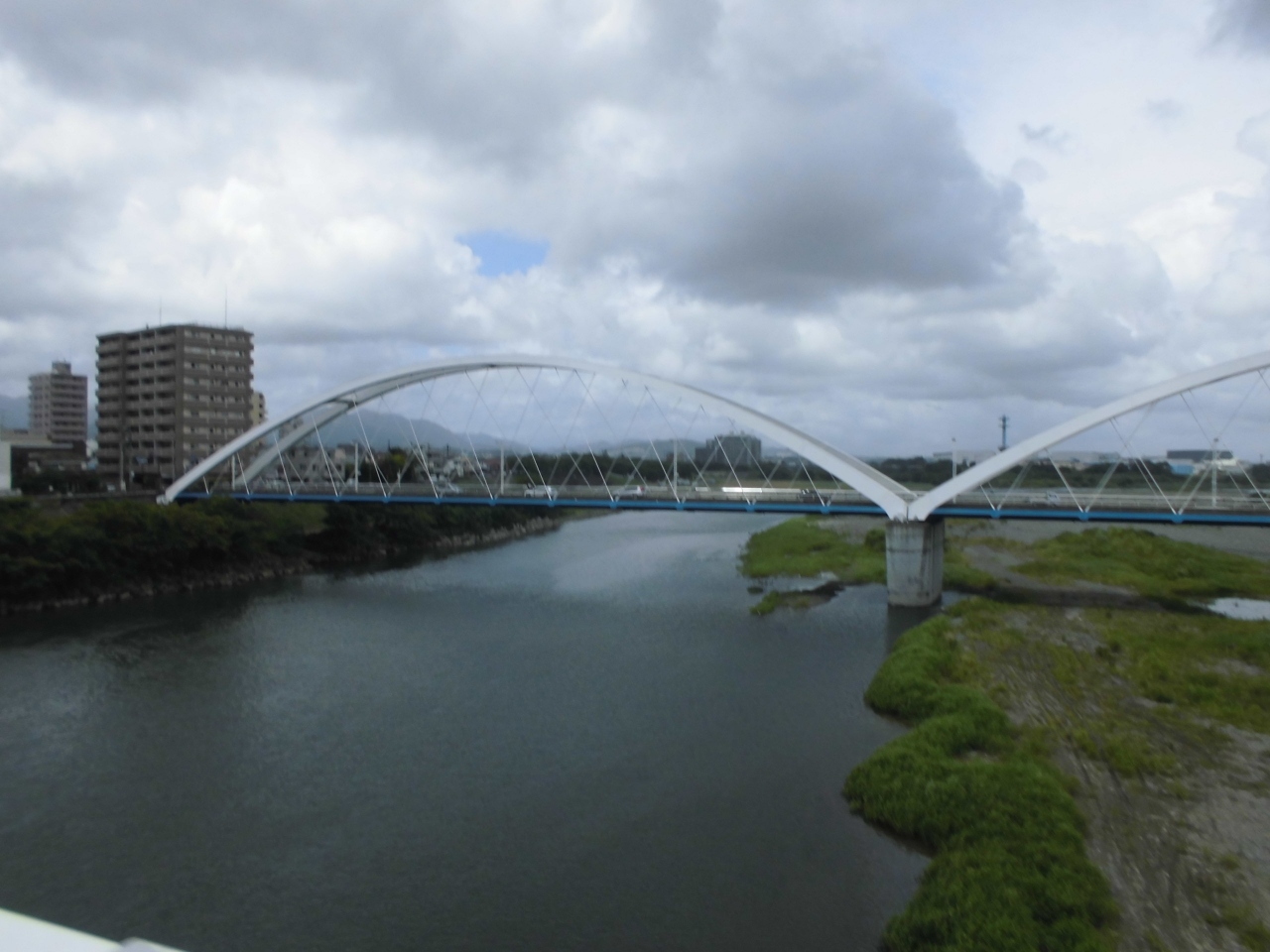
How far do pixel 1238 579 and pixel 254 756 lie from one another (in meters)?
29.7

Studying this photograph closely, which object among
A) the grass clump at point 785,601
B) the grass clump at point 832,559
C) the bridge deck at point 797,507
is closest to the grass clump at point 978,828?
the grass clump at point 785,601

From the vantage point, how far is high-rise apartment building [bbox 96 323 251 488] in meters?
45.0

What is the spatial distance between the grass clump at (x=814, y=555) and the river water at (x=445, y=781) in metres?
8.53

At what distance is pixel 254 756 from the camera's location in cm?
1252

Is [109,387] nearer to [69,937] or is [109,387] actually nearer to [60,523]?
[60,523]

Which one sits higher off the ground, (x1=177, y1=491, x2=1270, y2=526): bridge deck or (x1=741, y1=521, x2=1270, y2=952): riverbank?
(x1=177, y1=491, x2=1270, y2=526): bridge deck

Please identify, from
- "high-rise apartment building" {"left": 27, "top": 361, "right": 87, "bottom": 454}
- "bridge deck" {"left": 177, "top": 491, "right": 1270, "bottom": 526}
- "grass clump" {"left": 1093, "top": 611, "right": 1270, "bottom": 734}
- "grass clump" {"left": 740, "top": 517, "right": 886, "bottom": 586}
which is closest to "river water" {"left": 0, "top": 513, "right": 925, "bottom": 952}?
"bridge deck" {"left": 177, "top": 491, "right": 1270, "bottom": 526}

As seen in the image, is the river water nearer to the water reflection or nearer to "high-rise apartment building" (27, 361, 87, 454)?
the water reflection

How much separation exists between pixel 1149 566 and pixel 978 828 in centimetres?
2546

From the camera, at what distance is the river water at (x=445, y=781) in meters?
8.30

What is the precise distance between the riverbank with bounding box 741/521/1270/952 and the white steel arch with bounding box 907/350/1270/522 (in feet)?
9.68

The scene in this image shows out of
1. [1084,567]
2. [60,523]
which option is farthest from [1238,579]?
[60,523]

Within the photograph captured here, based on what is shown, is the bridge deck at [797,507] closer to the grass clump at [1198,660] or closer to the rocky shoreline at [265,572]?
the grass clump at [1198,660]

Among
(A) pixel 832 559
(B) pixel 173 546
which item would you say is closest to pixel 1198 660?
(A) pixel 832 559
